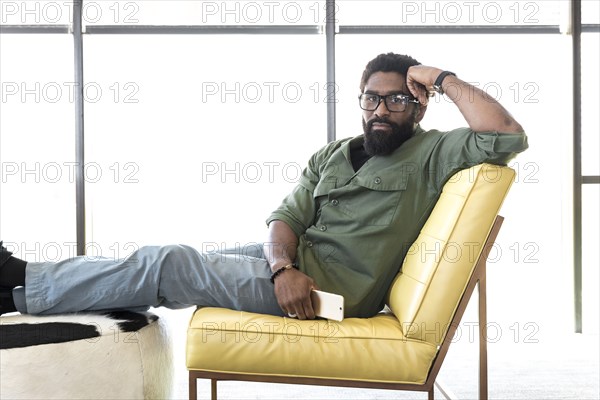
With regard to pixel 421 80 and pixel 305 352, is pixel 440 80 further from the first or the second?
pixel 305 352

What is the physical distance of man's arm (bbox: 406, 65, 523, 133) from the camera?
6.07 ft

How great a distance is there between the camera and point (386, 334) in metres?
1.69

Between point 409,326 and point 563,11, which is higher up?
point 563,11

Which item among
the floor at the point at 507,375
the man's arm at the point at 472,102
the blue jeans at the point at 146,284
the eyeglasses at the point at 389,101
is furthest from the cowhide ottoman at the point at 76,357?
the man's arm at the point at 472,102

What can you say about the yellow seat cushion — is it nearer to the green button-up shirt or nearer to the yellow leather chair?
the yellow leather chair

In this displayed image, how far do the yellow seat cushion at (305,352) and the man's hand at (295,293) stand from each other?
3.8 inches

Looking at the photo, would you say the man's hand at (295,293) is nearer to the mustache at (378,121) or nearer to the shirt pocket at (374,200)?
the shirt pocket at (374,200)

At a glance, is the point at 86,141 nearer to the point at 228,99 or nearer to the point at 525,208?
the point at 228,99

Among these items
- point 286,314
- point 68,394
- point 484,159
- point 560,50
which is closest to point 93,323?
point 68,394

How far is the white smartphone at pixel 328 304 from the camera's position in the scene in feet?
5.65

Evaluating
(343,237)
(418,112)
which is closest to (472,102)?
(418,112)

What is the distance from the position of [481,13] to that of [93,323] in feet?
10.1

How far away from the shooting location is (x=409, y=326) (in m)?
1.69

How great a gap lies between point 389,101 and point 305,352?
90 centimetres
